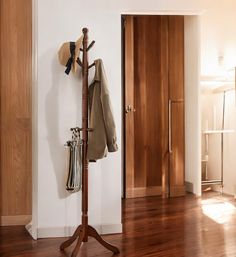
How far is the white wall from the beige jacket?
1.29ft

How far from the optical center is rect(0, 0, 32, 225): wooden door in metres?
3.51

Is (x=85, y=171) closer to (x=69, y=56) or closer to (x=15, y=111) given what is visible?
(x=69, y=56)

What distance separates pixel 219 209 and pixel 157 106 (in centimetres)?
166

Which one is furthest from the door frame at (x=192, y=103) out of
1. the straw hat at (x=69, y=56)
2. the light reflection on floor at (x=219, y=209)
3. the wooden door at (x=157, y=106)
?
the straw hat at (x=69, y=56)

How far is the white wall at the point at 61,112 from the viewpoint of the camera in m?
3.13

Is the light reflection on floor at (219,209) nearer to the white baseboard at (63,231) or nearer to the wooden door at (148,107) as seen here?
the wooden door at (148,107)

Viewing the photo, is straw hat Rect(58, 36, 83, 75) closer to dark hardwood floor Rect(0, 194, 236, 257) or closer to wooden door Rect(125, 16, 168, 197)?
dark hardwood floor Rect(0, 194, 236, 257)

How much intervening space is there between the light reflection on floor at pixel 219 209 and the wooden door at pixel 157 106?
Answer: 0.57 m

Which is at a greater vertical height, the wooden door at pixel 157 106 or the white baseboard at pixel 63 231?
the wooden door at pixel 157 106

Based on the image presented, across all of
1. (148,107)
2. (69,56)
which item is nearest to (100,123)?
(69,56)

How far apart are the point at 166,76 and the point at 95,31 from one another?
2.05 m

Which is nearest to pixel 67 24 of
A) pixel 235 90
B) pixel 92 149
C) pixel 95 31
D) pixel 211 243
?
pixel 95 31

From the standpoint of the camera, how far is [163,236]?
3.13 m

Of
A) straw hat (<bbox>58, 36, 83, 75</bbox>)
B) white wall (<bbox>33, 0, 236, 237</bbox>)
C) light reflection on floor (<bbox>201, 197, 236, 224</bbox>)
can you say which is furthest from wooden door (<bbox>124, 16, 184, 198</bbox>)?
straw hat (<bbox>58, 36, 83, 75</bbox>)
